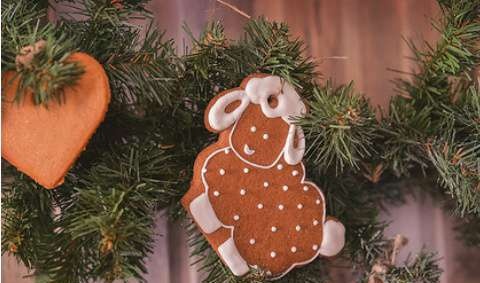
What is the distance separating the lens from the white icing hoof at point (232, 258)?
0.57 metres

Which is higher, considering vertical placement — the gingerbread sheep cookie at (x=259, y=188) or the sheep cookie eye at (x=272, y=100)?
the sheep cookie eye at (x=272, y=100)

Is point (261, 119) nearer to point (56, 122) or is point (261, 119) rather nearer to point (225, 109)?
point (225, 109)

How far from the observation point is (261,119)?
0.59 m

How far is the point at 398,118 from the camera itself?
25.5 inches

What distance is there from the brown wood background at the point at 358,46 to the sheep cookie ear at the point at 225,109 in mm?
204

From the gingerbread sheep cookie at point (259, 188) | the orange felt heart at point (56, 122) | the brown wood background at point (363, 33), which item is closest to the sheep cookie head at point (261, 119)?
the gingerbread sheep cookie at point (259, 188)

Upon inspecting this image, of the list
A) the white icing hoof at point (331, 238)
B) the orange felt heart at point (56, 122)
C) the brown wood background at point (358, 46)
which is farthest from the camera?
the brown wood background at point (358, 46)

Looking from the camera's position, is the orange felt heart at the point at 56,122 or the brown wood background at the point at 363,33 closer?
the orange felt heart at the point at 56,122

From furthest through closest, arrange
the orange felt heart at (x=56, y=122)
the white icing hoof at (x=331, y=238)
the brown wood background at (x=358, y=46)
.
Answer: the brown wood background at (x=358, y=46)
the white icing hoof at (x=331, y=238)
the orange felt heart at (x=56, y=122)

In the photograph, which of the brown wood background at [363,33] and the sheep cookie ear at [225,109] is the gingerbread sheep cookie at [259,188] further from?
the brown wood background at [363,33]

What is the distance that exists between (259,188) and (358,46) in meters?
0.30

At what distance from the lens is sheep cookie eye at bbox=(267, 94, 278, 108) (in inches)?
23.6

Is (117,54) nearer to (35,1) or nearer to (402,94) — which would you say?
(35,1)

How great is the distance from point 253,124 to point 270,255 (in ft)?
0.39
